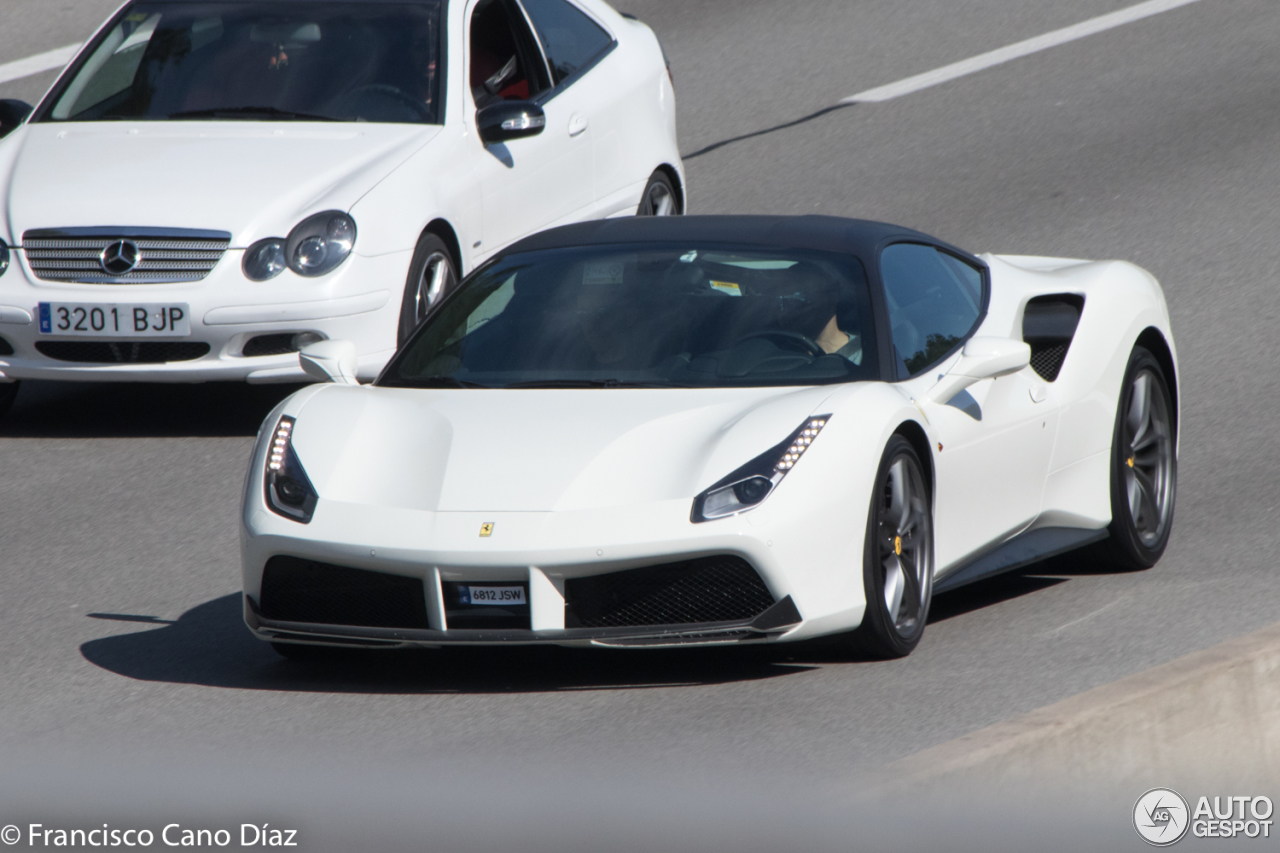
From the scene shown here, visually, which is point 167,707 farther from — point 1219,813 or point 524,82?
point 524,82

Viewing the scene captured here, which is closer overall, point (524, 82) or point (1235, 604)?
point (1235, 604)

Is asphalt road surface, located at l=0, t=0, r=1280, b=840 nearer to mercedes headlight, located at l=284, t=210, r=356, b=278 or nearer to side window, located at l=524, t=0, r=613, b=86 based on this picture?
mercedes headlight, located at l=284, t=210, r=356, b=278

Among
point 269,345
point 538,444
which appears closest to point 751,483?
point 538,444

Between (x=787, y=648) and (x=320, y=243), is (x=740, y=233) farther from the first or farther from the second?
(x=320, y=243)

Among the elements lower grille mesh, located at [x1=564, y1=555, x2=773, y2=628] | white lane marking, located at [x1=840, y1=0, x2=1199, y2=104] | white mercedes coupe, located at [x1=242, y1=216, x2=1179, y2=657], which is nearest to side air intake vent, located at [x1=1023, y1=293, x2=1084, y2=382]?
white mercedes coupe, located at [x1=242, y1=216, x2=1179, y2=657]

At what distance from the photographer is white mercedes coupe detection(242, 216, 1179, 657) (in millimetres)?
5695

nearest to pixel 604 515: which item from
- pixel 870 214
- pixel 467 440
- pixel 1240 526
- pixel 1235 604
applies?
pixel 467 440

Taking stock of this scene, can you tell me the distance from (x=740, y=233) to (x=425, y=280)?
109 inches

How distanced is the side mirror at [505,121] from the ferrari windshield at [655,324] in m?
2.95

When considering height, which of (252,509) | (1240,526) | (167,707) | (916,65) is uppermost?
(252,509)

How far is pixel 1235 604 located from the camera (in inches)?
264

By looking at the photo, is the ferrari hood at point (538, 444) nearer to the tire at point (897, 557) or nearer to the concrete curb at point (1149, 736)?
the tire at point (897, 557)

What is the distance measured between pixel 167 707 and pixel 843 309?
225cm

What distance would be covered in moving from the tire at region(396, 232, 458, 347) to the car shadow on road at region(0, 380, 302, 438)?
84cm
